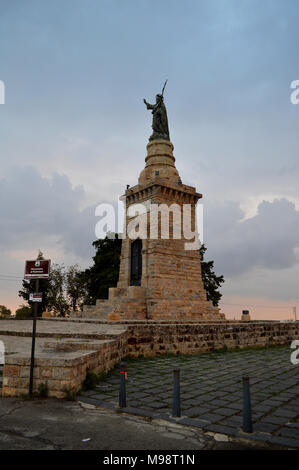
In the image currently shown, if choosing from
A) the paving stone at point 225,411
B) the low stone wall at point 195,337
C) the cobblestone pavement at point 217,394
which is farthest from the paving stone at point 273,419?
the low stone wall at point 195,337

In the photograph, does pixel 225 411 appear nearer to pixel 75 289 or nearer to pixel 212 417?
pixel 212 417

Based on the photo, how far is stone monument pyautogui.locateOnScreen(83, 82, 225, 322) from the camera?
1800 cm

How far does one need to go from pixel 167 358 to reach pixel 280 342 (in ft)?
24.7

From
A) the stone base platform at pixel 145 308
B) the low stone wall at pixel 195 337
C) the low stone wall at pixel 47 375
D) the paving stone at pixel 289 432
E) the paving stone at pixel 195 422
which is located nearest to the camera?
the paving stone at pixel 289 432

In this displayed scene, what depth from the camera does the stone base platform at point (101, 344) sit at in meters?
5.86

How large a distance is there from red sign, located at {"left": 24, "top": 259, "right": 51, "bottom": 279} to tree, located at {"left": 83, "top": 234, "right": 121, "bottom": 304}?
75.0 feet

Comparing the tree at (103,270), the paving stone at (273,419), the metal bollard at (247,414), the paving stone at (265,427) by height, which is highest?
the tree at (103,270)

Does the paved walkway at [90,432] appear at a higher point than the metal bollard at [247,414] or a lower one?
lower

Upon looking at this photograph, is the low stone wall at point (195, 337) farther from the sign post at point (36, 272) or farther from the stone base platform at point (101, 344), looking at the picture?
the sign post at point (36, 272)

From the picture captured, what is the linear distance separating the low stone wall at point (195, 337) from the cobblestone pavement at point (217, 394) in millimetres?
719

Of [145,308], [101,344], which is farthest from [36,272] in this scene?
[145,308]

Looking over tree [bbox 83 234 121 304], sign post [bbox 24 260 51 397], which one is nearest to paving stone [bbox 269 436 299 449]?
sign post [bbox 24 260 51 397]
